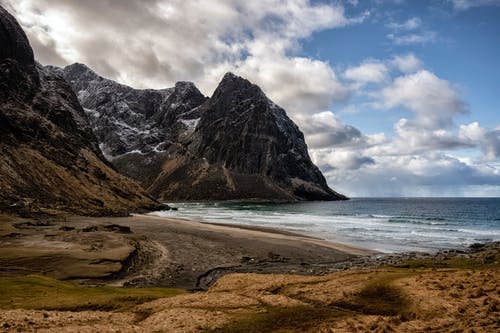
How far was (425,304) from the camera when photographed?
1619 cm

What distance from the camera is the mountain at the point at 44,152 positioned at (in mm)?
101750

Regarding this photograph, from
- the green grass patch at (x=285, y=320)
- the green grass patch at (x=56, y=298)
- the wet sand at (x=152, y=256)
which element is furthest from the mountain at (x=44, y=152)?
the green grass patch at (x=285, y=320)

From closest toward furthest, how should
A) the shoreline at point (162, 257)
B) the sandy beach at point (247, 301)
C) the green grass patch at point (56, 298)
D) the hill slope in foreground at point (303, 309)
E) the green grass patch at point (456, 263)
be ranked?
the hill slope in foreground at point (303, 309) < the sandy beach at point (247, 301) < the green grass patch at point (56, 298) < the shoreline at point (162, 257) < the green grass patch at point (456, 263)

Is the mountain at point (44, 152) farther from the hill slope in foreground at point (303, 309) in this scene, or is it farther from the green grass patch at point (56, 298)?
the hill slope in foreground at point (303, 309)

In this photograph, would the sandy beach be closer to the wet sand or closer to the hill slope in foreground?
the hill slope in foreground

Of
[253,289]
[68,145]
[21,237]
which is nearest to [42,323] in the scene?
[253,289]

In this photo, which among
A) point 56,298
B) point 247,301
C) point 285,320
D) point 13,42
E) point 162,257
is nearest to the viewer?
point 285,320

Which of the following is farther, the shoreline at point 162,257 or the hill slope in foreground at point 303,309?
the shoreline at point 162,257

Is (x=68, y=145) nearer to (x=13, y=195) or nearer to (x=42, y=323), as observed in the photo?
(x=13, y=195)

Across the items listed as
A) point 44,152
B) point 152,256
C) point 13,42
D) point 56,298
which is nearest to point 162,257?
point 152,256

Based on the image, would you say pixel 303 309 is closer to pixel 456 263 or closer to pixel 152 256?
pixel 152 256

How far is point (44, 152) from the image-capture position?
5123 inches

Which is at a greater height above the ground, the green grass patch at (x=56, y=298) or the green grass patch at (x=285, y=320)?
the green grass patch at (x=285, y=320)

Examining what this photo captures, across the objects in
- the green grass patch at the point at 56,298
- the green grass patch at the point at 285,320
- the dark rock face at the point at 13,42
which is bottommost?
the green grass patch at the point at 56,298
